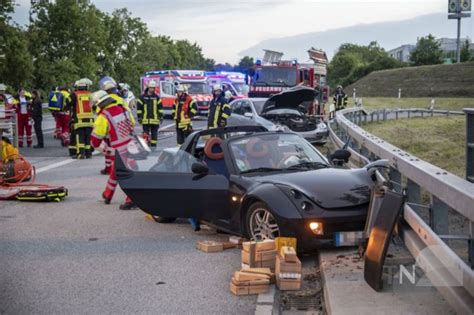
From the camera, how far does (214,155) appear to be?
862cm

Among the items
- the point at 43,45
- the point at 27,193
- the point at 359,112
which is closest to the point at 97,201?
the point at 27,193

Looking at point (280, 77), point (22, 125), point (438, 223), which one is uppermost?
point (280, 77)

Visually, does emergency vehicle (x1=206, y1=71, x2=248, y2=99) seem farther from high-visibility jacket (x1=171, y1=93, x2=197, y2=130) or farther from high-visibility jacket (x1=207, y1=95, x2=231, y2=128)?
high-visibility jacket (x1=207, y1=95, x2=231, y2=128)

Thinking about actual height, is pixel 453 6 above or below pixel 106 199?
above

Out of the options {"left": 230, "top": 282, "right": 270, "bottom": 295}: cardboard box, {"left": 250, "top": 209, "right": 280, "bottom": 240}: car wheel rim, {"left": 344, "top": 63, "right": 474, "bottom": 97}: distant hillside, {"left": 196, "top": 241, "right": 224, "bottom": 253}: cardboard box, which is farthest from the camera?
{"left": 344, "top": 63, "right": 474, "bottom": 97}: distant hillside

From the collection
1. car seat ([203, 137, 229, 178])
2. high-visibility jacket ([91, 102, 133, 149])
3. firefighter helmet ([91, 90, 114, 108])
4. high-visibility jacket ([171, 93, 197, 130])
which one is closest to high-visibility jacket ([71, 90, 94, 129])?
high-visibility jacket ([171, 93, 197, 130])

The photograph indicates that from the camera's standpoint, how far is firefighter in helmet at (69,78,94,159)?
18.0 metres

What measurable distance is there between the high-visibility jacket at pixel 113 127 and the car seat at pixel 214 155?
2458 millimetres

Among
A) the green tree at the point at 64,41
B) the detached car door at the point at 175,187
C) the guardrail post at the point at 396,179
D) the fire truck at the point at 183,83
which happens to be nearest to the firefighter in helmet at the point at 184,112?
the detached car door at the point at 175,187

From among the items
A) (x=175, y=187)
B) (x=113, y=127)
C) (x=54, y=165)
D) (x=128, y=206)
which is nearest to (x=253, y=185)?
(x=175, y=187)

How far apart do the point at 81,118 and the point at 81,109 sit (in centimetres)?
23

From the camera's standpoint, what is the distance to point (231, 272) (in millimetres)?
7016

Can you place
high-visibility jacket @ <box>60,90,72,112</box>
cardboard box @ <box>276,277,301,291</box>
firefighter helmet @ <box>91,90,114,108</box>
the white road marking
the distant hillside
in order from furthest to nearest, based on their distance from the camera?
the distant hillside < high-visibility jacket @ <box>60,90,72,112</box> < the white road marking < firefighter helmet @ <box>91,90,114,108</box> < cardboard box @ <box>276,277,301,291</box>

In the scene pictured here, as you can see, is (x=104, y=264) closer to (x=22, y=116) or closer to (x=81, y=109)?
(x=81, y=109)
